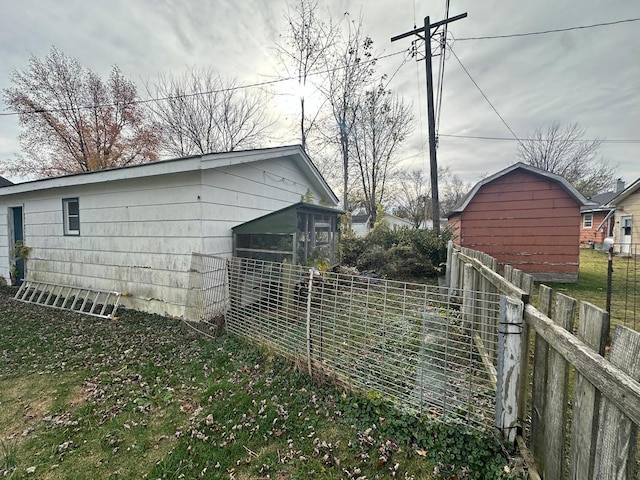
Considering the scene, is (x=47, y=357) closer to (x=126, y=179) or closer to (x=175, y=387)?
(x=175, y=387)

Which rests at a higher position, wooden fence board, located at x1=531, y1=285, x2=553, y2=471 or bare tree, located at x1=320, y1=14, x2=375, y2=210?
bare tree, located at x1=320, y1=14, x2=375, y2=210

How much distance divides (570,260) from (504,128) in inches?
276

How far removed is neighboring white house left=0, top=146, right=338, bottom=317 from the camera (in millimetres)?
5238

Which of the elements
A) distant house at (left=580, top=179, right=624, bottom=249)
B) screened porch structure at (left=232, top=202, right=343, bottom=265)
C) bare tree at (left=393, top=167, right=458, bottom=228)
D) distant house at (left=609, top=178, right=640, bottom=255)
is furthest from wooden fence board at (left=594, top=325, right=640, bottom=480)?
bare tree at (left=393, top=167, right=458, bottom=228)

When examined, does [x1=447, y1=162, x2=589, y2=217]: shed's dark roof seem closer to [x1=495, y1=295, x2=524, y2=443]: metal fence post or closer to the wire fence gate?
the wire fence gate

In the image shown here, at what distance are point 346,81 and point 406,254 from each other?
12168 mm

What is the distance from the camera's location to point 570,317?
4.77ft

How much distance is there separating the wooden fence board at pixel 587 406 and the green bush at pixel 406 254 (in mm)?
7186

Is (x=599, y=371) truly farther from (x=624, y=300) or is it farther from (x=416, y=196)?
(x=416, y=196)

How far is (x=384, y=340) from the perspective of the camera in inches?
114

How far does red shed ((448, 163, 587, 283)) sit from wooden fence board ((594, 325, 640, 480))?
851 centimetres

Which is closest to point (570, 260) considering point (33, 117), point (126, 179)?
point (126, 179)

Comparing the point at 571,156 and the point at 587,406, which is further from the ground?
the point at 571,156

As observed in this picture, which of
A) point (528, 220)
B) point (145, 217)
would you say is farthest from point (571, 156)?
point (145, 217)
